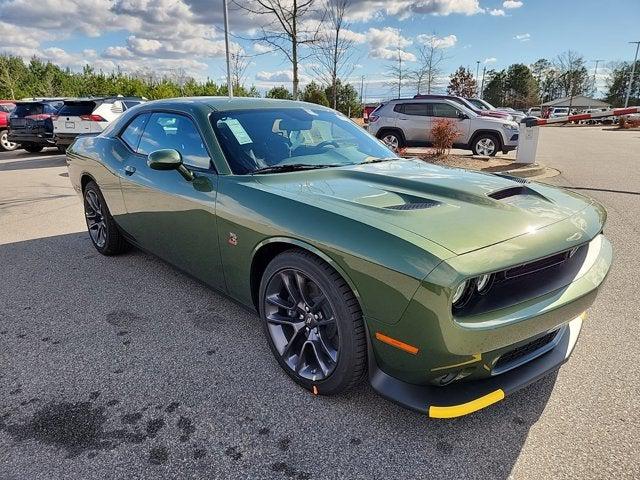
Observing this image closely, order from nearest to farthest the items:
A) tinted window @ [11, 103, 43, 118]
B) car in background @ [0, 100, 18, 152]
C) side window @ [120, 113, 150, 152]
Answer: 1. side window @ [120, 113, 150, 152]
2. tinted window @ [11, 103, 43, 118]
3. car in background @ [0, 100, 18, 152]

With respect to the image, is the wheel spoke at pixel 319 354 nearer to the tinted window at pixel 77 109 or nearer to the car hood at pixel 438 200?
the car hood at pixel 438 200

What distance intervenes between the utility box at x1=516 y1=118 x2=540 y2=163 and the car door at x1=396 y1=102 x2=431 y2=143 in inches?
128

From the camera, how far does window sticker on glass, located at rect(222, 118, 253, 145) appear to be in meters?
2.96

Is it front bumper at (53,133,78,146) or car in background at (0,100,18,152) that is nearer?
front bumper at (53,133,78,146)

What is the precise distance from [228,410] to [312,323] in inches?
23.9

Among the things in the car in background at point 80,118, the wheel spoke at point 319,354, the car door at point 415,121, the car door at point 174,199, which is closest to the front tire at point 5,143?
the car in background at point 80,118

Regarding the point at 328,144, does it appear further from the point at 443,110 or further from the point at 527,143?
the point at 443,110

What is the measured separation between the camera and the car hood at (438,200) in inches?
77.2

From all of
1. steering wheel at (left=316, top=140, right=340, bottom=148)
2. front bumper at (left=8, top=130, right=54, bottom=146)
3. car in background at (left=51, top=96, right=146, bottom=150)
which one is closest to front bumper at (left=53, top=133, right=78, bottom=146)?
car in background at (left=51, top=96, right=146, bottom=150)

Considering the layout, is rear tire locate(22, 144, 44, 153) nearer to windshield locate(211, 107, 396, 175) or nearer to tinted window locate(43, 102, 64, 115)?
tinted window locate(43, 102, 64, 115)

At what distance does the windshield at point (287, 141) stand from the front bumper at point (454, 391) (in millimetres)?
1461

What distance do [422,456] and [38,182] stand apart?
31.5ft

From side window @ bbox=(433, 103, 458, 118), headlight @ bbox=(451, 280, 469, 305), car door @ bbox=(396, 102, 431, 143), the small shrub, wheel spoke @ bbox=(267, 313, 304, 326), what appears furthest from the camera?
car door @ bbox=(396, 102, 431, 143)

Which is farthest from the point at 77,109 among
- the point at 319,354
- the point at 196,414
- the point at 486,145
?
the point at 319,354
